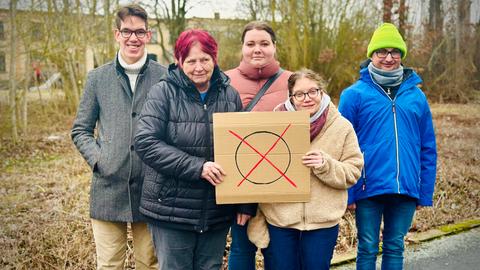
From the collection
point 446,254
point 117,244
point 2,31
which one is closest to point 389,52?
point 117,244

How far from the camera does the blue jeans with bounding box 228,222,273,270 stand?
2967 mm

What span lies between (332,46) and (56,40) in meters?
8.55

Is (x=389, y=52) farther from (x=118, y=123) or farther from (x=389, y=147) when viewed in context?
(x=118, y=123)

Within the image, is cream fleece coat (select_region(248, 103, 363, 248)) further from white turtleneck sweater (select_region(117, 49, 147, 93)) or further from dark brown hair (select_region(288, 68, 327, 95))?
white turtleneck sweater (select_region(117, 49, 147, 93))

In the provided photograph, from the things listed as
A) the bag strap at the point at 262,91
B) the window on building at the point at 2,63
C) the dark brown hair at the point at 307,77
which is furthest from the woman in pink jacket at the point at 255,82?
the window on building at the point at 2,63

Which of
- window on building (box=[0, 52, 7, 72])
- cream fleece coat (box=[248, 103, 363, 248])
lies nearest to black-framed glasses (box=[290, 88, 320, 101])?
cream fleece coat (box=[248, 103, 363, 248])

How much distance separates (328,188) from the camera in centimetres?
264

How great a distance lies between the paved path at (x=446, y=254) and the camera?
13.2ft

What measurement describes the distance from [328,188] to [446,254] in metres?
2.34

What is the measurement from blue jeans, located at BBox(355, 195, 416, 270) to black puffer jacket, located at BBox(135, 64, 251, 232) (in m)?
1.16

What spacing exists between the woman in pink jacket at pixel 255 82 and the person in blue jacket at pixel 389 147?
522mm

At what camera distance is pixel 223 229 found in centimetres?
262

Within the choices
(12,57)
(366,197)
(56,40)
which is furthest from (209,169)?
(56,40)

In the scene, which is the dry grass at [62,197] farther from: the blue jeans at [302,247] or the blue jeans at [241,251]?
the blue jeans at [302,247]
